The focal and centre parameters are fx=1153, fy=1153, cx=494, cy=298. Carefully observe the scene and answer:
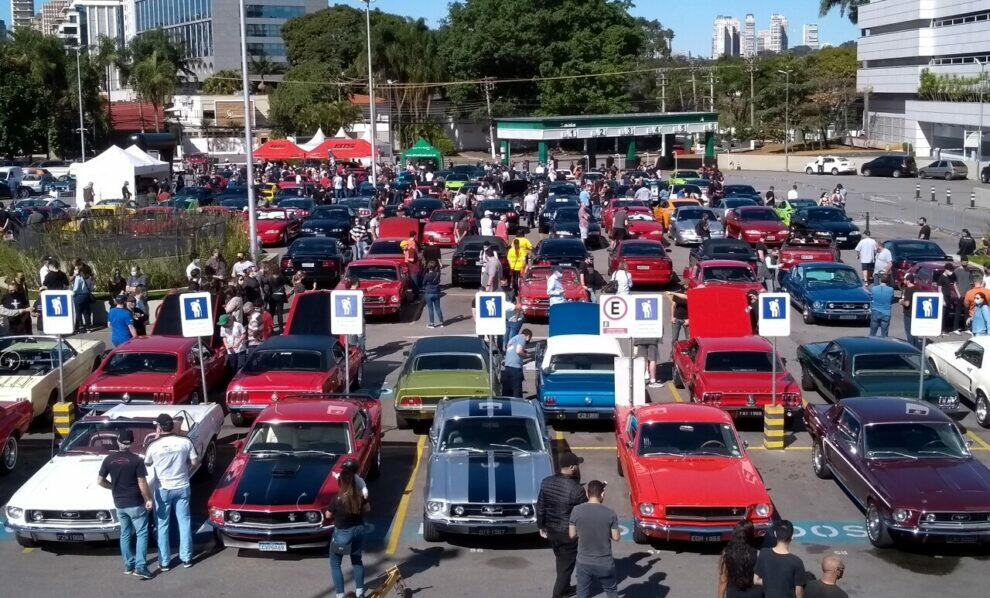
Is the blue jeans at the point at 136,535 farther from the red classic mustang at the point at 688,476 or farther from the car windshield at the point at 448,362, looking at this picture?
the car windshield at the point at 448,362

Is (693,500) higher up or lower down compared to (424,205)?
lower down

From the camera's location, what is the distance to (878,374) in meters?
18.0

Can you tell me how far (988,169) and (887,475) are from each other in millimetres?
58321

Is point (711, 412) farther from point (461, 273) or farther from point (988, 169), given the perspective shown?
point (988, 169)

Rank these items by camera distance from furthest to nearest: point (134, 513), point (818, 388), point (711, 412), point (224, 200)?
1. point (224, 200)
2. point (818, 388)
3. point (711, 412)
4. point (134, 513)

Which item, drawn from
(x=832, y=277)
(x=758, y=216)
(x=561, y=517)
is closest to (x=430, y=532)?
(x=561, y=517)

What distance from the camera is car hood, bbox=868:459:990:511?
12391mm

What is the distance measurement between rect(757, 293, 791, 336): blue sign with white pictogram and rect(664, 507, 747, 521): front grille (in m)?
5.58

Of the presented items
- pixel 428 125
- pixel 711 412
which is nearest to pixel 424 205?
pixel 711 412

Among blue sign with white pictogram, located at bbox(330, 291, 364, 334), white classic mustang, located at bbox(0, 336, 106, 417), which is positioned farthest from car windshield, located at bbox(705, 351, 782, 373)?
white classic mustang, located at bbox(0, 336, 106, 417)

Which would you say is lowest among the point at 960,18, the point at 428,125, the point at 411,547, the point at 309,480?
the point at 411,547

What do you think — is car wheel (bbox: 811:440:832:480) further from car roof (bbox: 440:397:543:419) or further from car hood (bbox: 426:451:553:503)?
car hood (bbox: 426:451:553:503)

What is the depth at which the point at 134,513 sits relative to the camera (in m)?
11.9

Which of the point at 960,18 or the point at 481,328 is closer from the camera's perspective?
the point at 481,328
